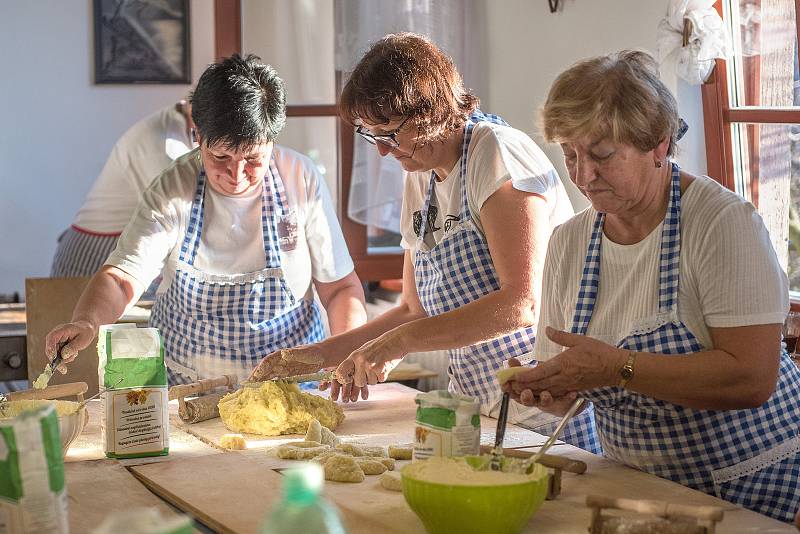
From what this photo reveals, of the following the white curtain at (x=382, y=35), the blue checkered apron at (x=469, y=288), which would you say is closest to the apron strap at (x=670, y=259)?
the blue checkered apron at (x=469, y=288)

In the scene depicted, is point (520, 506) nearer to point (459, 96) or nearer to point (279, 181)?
point (459, 96)

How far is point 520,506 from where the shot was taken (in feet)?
5.37

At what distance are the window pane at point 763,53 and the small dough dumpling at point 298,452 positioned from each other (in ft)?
6.49

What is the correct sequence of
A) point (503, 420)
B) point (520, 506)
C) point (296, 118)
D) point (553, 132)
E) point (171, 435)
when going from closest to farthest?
point (520, 506) → point (503, 420) → point (553, 132) → point (171, 435) → point (296, 118)

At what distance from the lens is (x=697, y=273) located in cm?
204

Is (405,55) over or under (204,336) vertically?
over

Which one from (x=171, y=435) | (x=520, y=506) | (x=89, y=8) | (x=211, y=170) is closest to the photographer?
(x=520, y=506)

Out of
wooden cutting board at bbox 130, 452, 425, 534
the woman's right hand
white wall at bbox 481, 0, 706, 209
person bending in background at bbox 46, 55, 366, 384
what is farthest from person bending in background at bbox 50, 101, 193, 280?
wooden cutting board at bbox 130, 452, 425, 534

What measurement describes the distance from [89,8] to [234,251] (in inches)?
201

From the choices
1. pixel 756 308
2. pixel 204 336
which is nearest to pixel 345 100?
pixel 204 336

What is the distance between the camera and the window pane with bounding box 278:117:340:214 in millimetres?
4520

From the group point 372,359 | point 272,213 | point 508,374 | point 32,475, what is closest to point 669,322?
point 508,374

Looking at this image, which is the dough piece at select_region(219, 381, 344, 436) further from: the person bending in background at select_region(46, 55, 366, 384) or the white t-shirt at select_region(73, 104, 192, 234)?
the white t-shirt at select_region(73, 104, 192, 234)

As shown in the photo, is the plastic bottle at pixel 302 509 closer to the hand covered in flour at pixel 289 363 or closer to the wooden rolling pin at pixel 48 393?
the wooden rolling pin at pixel 48 393
